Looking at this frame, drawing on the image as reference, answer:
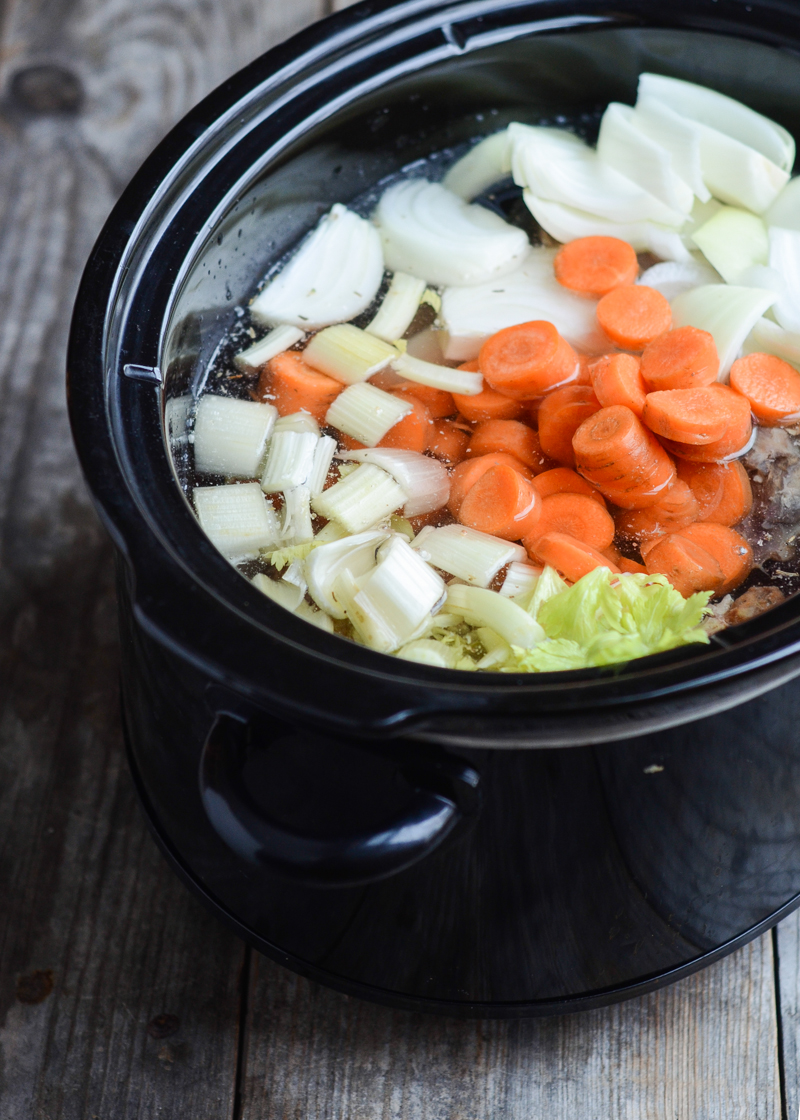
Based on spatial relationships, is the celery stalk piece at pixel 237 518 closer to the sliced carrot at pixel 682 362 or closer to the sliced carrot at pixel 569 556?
the sliced carrot at pixel 569 556

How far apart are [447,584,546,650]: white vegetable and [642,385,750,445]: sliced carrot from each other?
0.25m

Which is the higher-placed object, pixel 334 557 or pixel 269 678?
pixel 334 557

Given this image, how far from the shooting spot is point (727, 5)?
1.25 m

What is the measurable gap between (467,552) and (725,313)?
1.37 feet

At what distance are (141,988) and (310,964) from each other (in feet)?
0.70

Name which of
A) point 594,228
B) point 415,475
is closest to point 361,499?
point 415,475

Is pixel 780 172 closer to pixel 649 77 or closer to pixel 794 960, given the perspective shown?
pixel 649 77

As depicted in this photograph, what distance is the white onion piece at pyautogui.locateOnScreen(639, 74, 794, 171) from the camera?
4.14 feet

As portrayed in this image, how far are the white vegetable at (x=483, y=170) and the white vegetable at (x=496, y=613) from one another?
64cm

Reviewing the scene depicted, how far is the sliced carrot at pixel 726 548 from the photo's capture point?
0.95m

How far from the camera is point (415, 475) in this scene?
1.01 meters

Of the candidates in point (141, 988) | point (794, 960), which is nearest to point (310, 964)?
point (141, 988)

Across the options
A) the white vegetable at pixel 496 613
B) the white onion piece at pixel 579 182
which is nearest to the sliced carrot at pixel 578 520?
the white vegetable at pixel 496 613

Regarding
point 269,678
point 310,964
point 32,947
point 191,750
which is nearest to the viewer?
point 269,678
